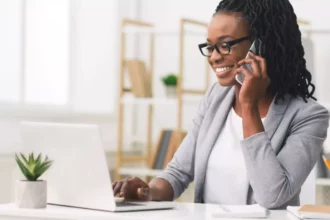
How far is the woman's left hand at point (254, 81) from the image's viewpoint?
6.95ft

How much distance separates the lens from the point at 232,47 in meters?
2.21

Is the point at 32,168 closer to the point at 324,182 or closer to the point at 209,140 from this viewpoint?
the point at 209,140

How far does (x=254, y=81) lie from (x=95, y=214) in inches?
25.7

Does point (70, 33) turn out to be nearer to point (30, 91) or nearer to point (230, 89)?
point (30, 91)

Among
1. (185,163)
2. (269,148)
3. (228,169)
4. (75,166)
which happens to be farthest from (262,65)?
(75,166)

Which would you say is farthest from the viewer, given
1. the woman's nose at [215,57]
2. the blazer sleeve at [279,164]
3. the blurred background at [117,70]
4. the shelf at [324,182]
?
the blurred background at [117,70]

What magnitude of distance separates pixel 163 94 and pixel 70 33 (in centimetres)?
76

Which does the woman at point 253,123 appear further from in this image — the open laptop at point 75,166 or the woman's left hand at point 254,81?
the open laptop at point 75,166

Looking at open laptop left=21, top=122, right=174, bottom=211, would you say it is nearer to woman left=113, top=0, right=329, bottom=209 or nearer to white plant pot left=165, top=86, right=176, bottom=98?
woman left=113, top=0, right=329, bottom=209

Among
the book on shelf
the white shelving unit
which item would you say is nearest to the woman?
the white shelving unit

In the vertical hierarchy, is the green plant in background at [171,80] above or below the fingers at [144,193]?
above

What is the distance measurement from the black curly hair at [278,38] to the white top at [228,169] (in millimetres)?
190

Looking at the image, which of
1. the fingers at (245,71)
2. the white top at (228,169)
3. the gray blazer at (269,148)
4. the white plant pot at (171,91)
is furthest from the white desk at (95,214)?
the white plant pot at (171,91)

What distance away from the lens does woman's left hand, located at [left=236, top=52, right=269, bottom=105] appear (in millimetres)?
2119
